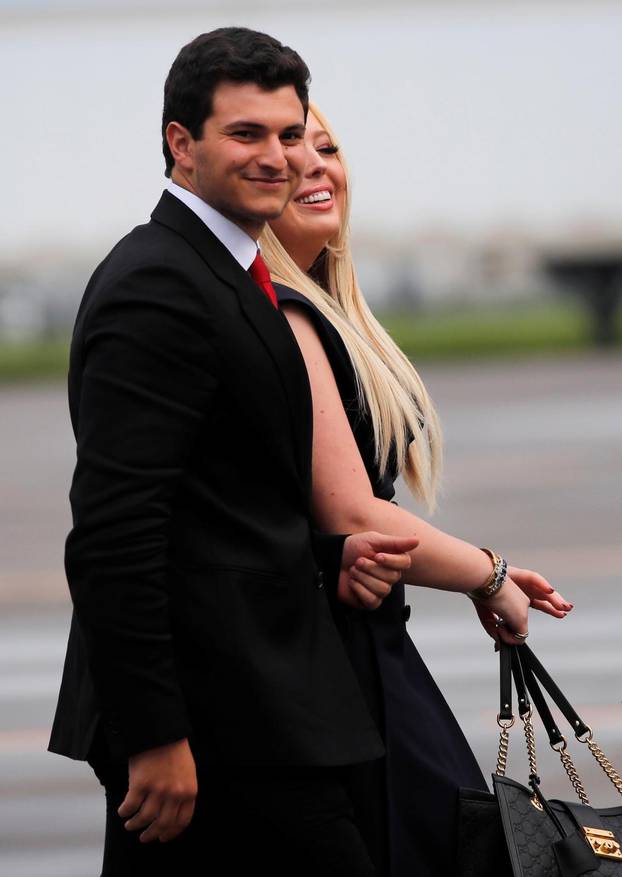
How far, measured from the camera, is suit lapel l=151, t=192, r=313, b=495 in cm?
233

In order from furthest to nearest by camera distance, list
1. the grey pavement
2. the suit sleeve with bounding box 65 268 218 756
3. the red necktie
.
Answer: the grey pavement, the red necktie, the suit sleeve with bounding box 65 268 218 756

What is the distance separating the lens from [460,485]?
509 inches

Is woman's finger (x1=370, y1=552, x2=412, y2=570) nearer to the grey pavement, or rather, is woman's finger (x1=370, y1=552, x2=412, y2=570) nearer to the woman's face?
the woman's face

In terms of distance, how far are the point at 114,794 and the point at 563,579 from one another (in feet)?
22.3

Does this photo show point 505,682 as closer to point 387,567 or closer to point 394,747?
point 394,747

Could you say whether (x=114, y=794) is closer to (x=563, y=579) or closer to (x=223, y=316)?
(x=223, y=316)

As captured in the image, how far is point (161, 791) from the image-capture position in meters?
2.27

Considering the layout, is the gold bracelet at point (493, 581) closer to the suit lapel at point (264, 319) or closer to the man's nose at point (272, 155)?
the suit lapel at point (264, 319)

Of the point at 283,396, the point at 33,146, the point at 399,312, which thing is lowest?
the point at 283,396

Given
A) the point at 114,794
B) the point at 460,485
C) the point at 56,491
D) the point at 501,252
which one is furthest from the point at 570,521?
the point at 501,252

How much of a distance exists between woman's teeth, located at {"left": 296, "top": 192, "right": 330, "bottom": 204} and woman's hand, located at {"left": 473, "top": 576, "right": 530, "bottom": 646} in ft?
2.55

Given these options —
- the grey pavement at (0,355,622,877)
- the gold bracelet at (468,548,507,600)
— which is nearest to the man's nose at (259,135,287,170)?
the gold bracelet at (468,548,507,600)

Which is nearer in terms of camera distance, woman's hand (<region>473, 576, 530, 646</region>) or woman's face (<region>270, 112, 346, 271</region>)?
woman's hand (<region>473, 576, 530, 646</region>)

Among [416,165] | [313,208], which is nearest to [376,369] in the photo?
[313,208]
